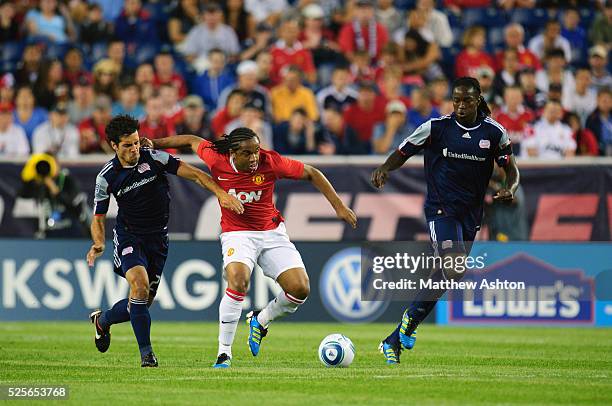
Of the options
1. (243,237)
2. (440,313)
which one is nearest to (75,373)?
(243,237)

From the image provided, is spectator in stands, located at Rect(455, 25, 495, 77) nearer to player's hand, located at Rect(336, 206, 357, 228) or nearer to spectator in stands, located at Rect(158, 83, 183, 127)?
spectator in stands, located at Rect(158, 83, 183, 127)

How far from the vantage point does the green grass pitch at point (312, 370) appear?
919cm

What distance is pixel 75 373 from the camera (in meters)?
10.8

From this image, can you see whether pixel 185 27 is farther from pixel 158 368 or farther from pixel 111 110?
pixel 158 368

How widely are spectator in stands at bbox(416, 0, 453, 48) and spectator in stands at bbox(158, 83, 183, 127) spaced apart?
17.2ft

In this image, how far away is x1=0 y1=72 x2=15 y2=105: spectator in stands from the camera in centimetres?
2070

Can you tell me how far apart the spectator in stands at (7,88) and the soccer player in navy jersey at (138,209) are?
31.3 ft

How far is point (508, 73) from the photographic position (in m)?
21.8

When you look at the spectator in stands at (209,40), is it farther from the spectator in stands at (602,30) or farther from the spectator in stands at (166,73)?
the spectator in stands at (602,30)

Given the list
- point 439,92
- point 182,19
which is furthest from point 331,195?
point 182,19

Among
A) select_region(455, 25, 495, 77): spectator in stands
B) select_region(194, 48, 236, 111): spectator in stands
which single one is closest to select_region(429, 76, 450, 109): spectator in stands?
select_region(455, 25, 495, 77): spectator in stands

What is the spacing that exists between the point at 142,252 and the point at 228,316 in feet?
4.28

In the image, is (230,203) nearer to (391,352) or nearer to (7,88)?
(391,352)

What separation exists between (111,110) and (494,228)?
662 centimetres
